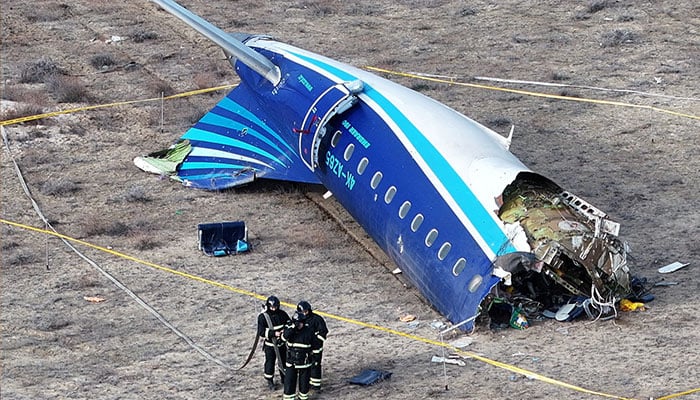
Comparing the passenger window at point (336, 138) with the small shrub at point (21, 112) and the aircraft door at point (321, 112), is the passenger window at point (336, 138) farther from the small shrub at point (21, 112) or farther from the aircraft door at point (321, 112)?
the small shrub at point (21, 112)

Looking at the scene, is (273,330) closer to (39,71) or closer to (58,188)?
(58,188)

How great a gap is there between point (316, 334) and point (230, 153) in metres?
12.4

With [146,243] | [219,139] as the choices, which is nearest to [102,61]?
[219,139]

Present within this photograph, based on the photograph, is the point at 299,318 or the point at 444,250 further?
the point at 444,250

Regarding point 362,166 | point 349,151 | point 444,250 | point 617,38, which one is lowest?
point 444,250

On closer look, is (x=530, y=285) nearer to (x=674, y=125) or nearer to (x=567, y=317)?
(x=567, y=317)

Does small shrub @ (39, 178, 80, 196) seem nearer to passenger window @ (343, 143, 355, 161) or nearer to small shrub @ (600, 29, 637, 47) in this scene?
passenger window @ (343, 143, 355, 161)

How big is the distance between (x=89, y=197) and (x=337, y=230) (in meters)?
6.73

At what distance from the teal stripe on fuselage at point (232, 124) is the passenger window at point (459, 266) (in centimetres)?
863

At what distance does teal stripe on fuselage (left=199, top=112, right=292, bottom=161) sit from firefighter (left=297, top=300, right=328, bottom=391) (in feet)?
35.3

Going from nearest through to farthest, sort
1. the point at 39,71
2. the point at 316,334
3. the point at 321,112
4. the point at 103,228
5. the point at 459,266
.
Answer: the point at 316,334
the point at 459,266
the point at 321,112
the point at 103,228
the point at 39,71

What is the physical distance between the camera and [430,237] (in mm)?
27172

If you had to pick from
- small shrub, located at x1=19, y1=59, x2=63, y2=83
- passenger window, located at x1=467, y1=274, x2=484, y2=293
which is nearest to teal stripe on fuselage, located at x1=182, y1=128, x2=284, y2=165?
small shrub, located at x1=19, y1=59, x2=63, y2=83

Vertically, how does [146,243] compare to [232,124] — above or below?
below
